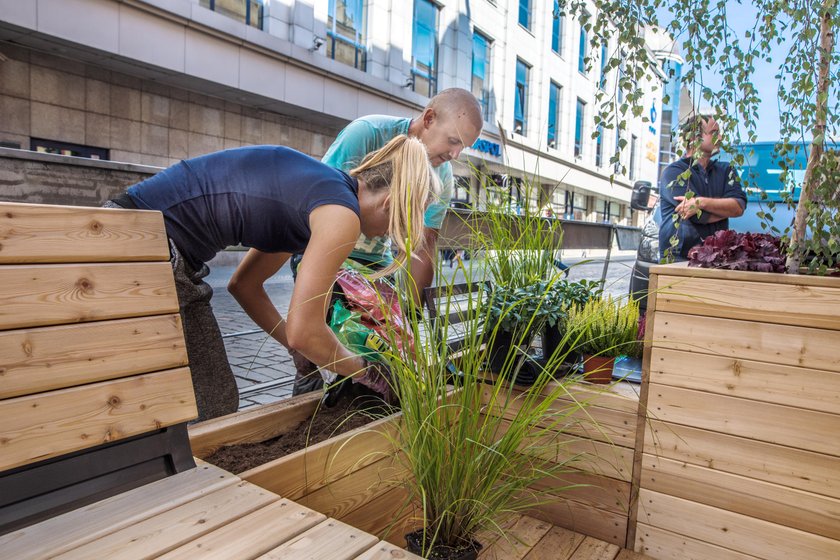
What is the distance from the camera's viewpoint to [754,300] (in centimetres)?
192

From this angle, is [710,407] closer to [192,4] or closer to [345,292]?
[345,292]

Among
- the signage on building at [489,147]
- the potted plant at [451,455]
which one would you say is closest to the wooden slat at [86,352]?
the potted plant at [451,455]

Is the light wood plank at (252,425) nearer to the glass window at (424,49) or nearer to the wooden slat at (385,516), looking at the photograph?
the wooden slat at (385,516)

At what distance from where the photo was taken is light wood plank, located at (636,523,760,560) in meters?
1.97

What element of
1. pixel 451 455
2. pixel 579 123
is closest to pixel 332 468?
pixel 451 455

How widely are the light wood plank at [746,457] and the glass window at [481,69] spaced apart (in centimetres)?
1896

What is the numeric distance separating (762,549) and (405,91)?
51.1ft

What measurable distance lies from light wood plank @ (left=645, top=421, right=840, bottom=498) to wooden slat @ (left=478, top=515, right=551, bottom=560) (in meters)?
0.54

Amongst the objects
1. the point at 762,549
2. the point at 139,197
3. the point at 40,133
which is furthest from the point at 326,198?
the point at 40,133

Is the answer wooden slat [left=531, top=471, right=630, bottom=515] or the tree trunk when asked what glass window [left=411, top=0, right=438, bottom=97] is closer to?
the tree trunk

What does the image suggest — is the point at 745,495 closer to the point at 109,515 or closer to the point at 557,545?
the point at 557,545

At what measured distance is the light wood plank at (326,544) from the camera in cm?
113

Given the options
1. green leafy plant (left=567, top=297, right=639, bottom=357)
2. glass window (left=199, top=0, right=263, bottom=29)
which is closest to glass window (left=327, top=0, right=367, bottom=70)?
glass window (left=199, top=0, right=263, bottom=29)

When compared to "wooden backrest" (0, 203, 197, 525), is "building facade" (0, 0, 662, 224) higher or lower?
higher
